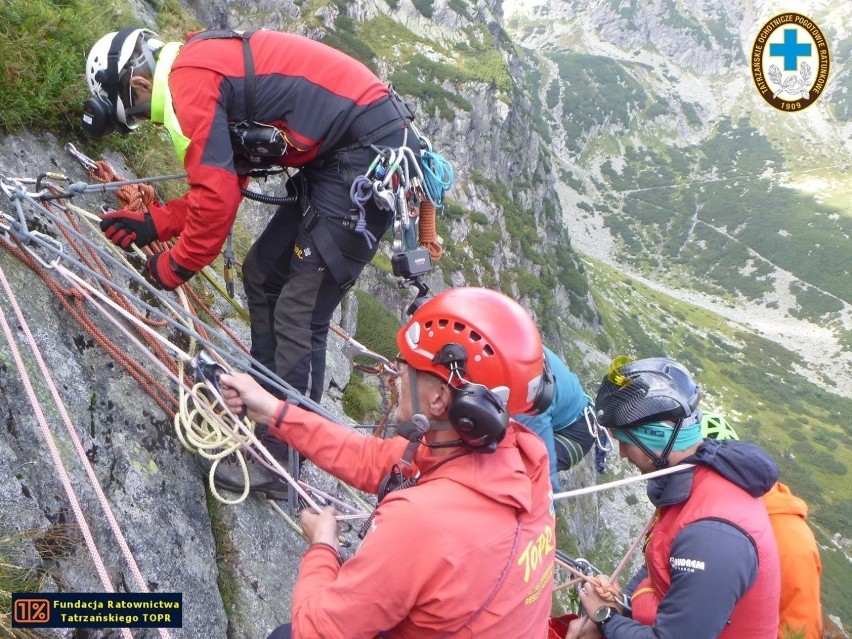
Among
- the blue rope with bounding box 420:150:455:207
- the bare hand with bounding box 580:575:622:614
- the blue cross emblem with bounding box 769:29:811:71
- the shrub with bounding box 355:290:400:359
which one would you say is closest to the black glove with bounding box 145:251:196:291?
the blue rope with bounding box 420:150:455:207

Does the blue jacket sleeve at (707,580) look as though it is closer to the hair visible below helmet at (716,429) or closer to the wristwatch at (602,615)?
the wristwatch at (602,615)

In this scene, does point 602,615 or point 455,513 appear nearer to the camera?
point 455,513

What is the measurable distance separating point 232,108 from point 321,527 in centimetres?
250

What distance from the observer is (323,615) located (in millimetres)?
2270

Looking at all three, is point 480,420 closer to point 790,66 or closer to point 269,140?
point 269,140

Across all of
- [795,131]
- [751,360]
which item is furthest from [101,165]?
[795,131]

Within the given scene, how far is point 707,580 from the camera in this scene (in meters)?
2.81

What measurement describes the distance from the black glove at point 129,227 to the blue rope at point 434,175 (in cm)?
183

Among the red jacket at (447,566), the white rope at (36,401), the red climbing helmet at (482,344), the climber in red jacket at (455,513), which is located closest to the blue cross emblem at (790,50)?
the red climbing helmet at (482,344)

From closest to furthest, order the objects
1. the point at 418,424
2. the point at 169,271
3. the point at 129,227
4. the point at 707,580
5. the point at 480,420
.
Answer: the point at 480,420
the point at 418,424
the point at 707,580
the point at 169,271
the point at 129,227

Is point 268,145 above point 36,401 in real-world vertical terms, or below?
above

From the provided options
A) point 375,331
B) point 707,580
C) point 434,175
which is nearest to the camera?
point 707,580

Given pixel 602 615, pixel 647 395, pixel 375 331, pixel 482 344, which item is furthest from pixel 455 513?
pixel 375 331

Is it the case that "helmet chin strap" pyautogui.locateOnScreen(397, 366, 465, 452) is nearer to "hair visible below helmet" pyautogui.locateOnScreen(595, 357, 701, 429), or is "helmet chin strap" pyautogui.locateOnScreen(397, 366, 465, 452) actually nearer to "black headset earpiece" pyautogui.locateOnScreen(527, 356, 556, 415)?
"black headset earpiece" pyautogui.locateOnScreen(527, 356, 556, 415)
